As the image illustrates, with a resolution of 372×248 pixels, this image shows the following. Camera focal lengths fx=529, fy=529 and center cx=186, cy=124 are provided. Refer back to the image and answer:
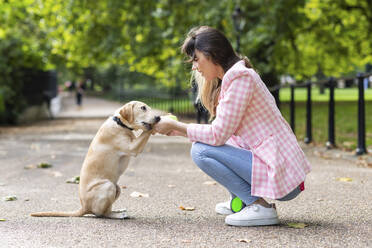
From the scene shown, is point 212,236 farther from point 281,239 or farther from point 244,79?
point 244,79

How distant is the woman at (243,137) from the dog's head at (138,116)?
0.09 m

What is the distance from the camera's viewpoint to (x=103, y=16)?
2027 centimetres

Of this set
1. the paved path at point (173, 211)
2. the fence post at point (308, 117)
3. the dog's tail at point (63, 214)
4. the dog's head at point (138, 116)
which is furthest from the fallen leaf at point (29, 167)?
the fence post at point (308, 117)

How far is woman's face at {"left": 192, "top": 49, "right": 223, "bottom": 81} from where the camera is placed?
4.09 metres

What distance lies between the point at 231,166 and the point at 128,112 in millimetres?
927

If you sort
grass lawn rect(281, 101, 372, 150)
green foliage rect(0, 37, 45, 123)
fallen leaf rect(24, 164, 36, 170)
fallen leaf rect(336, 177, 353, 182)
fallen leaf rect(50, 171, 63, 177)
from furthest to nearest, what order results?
green foliage rect(0, 37, 45, 123) < grass lawn rect(281, 101, 372, 150) < fallen leaf rect(24, 164, 36, 170) < fallen leaf rect(50, 171, 63, 177) < fallen leaf rect(336, 177, 353, 182)

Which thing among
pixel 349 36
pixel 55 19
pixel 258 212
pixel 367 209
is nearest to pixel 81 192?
pixel 258 212

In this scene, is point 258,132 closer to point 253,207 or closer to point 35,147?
point 253,207

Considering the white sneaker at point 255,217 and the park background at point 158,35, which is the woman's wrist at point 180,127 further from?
the park background at point 158,35

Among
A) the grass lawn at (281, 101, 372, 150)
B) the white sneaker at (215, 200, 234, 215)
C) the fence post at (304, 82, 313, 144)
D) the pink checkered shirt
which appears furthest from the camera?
the fence post at (304, 82, 313, 144)

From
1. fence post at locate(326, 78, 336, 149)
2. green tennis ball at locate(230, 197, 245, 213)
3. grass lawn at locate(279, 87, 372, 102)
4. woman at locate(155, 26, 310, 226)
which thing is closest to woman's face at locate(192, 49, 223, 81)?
woman at locate(155, 26, 310, 226)

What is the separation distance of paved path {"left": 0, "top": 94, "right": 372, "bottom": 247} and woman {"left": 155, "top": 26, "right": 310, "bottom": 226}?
290 millimetres

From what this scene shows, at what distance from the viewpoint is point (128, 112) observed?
423 cm

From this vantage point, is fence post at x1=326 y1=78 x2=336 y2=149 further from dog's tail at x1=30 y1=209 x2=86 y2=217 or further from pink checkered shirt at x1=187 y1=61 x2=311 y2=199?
dog's tail at x1=30 y1=209 x2=86 y2=217
